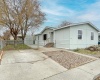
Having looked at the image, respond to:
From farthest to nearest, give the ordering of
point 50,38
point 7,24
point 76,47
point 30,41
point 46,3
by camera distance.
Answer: point 30,41, point 50,38, point 46,3, point 7,24, point 76,47

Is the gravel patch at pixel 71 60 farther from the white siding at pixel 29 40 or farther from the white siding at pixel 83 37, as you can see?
the white siding at pixel 29 40

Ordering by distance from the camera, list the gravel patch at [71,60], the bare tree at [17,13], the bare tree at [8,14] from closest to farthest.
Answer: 1. the gravel patch at [71,60]
2. the bare tree at [8,14]
3. the bare tree at [17,13]

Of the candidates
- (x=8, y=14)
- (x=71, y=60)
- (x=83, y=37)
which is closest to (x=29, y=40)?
(x=8, y=14)

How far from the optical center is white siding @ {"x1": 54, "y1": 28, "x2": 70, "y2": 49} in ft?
49.3

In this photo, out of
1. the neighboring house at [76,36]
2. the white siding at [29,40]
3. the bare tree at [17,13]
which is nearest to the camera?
the neighboring house at [76,36]

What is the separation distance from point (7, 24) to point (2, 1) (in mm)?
3147

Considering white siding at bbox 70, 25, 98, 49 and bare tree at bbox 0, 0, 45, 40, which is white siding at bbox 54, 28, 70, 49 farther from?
bare tree at bbox 0, 0, 45, 40

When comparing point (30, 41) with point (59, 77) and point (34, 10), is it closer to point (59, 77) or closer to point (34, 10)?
point (34, 10)

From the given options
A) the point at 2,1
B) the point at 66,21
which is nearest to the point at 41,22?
the point at 2,1

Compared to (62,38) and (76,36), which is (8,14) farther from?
(76,36)

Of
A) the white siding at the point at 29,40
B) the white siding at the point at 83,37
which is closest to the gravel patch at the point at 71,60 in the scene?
the white siding at the point at 83,37

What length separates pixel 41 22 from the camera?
18125mm

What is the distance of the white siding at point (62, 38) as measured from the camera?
49.3 ft

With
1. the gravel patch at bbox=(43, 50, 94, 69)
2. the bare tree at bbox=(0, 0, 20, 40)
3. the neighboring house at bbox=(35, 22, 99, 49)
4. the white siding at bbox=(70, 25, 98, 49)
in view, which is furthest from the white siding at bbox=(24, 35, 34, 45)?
the gravel patch at bbox=(43, 50, 94, 69)
